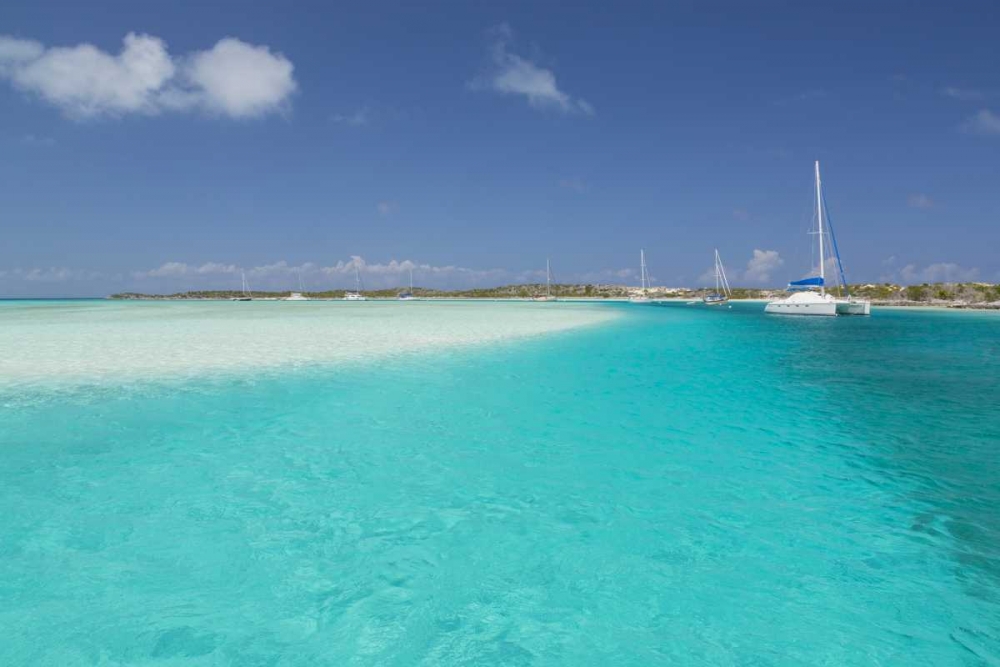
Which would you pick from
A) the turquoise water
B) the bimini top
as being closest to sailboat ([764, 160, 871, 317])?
the bimini top

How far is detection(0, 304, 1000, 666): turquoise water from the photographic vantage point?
4.50 metres

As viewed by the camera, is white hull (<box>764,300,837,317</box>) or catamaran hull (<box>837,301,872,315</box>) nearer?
white hull (<box>764,300,837,317</box>)

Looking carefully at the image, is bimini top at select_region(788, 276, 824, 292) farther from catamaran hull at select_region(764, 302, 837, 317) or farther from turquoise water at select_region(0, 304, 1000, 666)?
turquoise water at select_region(0, 304, 1000, 666)

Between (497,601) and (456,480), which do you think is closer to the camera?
(497,601)

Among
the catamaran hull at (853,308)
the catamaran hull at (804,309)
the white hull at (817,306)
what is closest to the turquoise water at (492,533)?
the catamaran hull at (804,309)

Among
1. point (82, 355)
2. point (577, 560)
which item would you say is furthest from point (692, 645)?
point (82, 355)

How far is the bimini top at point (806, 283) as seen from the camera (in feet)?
210

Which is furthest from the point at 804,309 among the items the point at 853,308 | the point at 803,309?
the point at 853,308

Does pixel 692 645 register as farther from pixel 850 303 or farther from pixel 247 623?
pixel 850 303

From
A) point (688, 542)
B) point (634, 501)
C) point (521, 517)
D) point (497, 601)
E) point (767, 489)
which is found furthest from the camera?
point (767, 489)

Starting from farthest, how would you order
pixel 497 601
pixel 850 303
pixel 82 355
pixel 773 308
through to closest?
pixel 773 308 → pixel 850 303 → pixel 82 355 → pixel 497 601

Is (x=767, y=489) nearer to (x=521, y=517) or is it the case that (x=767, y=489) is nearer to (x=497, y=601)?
(x=521, y=517)

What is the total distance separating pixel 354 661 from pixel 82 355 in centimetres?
2468

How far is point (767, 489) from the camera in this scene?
8.00 metres
